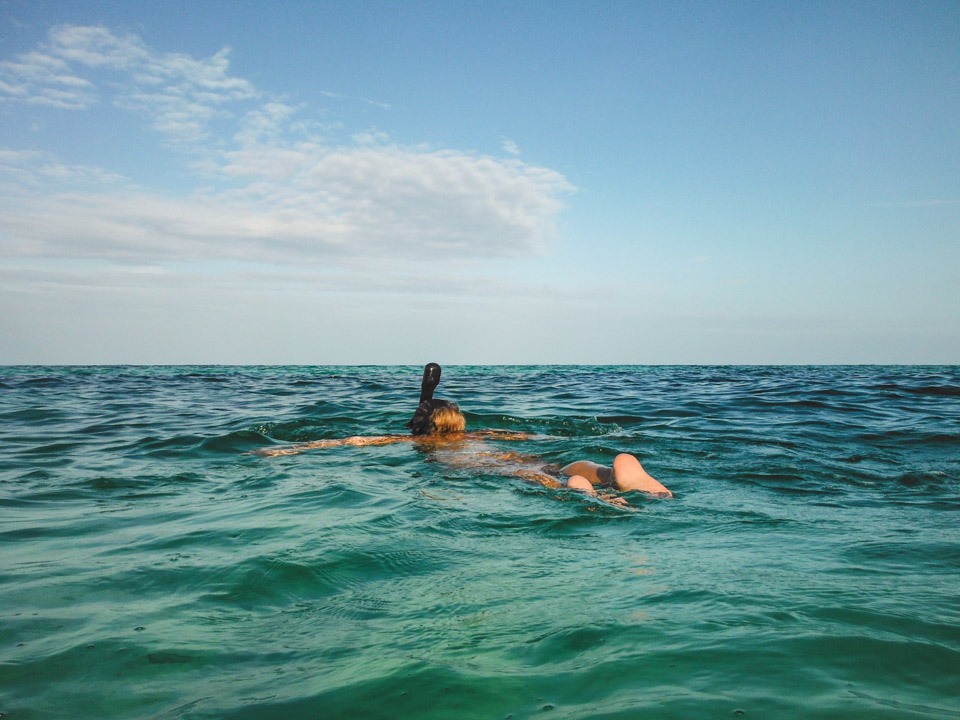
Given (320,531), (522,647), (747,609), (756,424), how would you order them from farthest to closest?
(756,424) → (320,531) → (747,609) → (522,647)

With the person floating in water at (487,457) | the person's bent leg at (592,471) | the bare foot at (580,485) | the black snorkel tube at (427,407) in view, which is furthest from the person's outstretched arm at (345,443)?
the bare foot at (580,485)

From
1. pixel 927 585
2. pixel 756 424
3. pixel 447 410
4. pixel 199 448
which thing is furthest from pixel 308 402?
pixel 927 585

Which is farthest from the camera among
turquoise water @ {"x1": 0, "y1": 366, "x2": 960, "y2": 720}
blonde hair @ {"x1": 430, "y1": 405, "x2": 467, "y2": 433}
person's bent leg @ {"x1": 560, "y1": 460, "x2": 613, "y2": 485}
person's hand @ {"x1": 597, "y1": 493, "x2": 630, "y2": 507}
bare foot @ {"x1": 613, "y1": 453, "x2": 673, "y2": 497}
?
blonde hair @ {"x1": 430, "y1": 405, "x2": 467, "y2": 433}

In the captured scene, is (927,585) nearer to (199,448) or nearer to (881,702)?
(881,702)

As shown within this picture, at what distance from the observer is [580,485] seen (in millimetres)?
5883

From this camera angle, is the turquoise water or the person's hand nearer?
the turquoise water

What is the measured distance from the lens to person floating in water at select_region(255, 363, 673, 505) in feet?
19.3

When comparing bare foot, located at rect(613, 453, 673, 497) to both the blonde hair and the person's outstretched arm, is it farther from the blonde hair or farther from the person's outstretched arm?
the person's outstretched arm

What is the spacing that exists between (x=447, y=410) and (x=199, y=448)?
4022 millimetres

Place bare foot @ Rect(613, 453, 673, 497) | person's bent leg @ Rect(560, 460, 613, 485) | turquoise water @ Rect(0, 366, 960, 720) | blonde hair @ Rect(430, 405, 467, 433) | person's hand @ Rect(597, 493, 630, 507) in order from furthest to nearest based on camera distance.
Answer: blonde hair @ Rect(430, 405, 467, 433), person's bent leg @ Rect(560, 460, 613, 485), bare foot @ Rect(613, 453, 673, 497), person's hand @ Rect(597, 493, 630, 507), turquoise water @ Rect(0, 366, 960, 720)

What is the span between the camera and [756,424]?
11648 mm

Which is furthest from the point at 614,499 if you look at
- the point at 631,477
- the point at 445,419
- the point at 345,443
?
the point at 345,443

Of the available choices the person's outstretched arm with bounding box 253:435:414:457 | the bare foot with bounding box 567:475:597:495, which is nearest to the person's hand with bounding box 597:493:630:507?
the bare foot with bounding box 567:475:597:495

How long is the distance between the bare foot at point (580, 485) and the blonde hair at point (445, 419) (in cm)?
306
